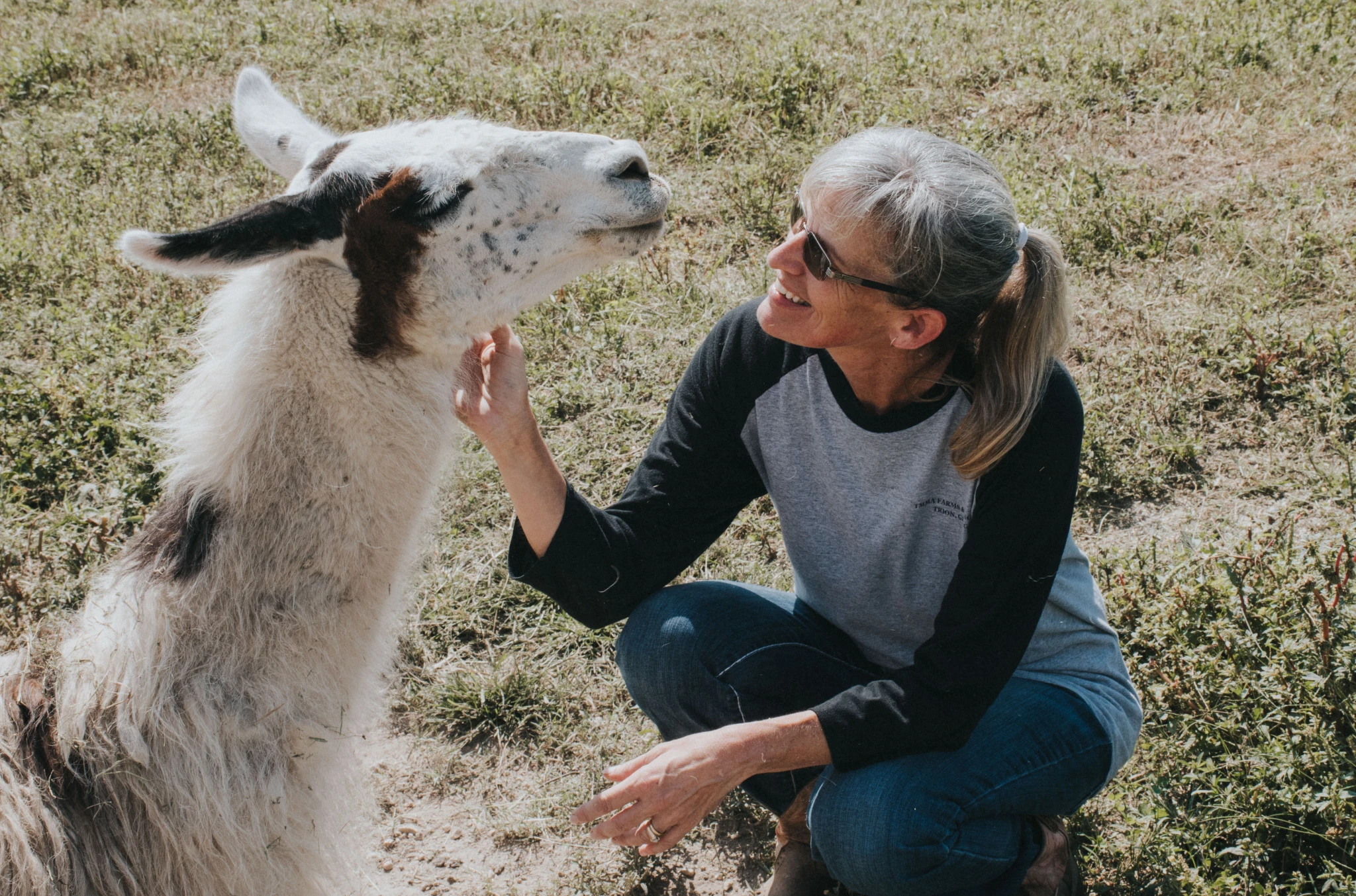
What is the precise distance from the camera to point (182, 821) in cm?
199

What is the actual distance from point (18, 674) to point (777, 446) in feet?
5.13

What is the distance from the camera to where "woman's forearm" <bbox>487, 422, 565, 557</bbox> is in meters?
2.20

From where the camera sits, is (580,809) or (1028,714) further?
(1028,714)

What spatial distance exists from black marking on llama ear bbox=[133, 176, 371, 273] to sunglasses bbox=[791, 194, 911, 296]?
0.85 meters

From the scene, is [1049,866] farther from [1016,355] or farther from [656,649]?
[1016,355]

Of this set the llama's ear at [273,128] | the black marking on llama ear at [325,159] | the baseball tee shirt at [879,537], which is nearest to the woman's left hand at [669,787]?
the baseball tee shirt at [879,537]

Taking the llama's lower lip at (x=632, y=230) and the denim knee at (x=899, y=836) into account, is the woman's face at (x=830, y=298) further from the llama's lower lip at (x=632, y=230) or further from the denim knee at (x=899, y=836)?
the denim knee at (x=899, y=836)

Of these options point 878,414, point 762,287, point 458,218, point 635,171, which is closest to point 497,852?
point 878,414

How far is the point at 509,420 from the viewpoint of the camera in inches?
85.5

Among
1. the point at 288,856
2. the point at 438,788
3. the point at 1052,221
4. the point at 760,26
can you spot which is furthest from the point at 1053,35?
the point at 288,856

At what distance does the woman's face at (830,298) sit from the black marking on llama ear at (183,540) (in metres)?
1.14

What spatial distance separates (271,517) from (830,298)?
1141 mm

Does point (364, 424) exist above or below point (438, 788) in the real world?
above

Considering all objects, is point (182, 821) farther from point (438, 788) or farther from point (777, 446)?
point (777, 446)
